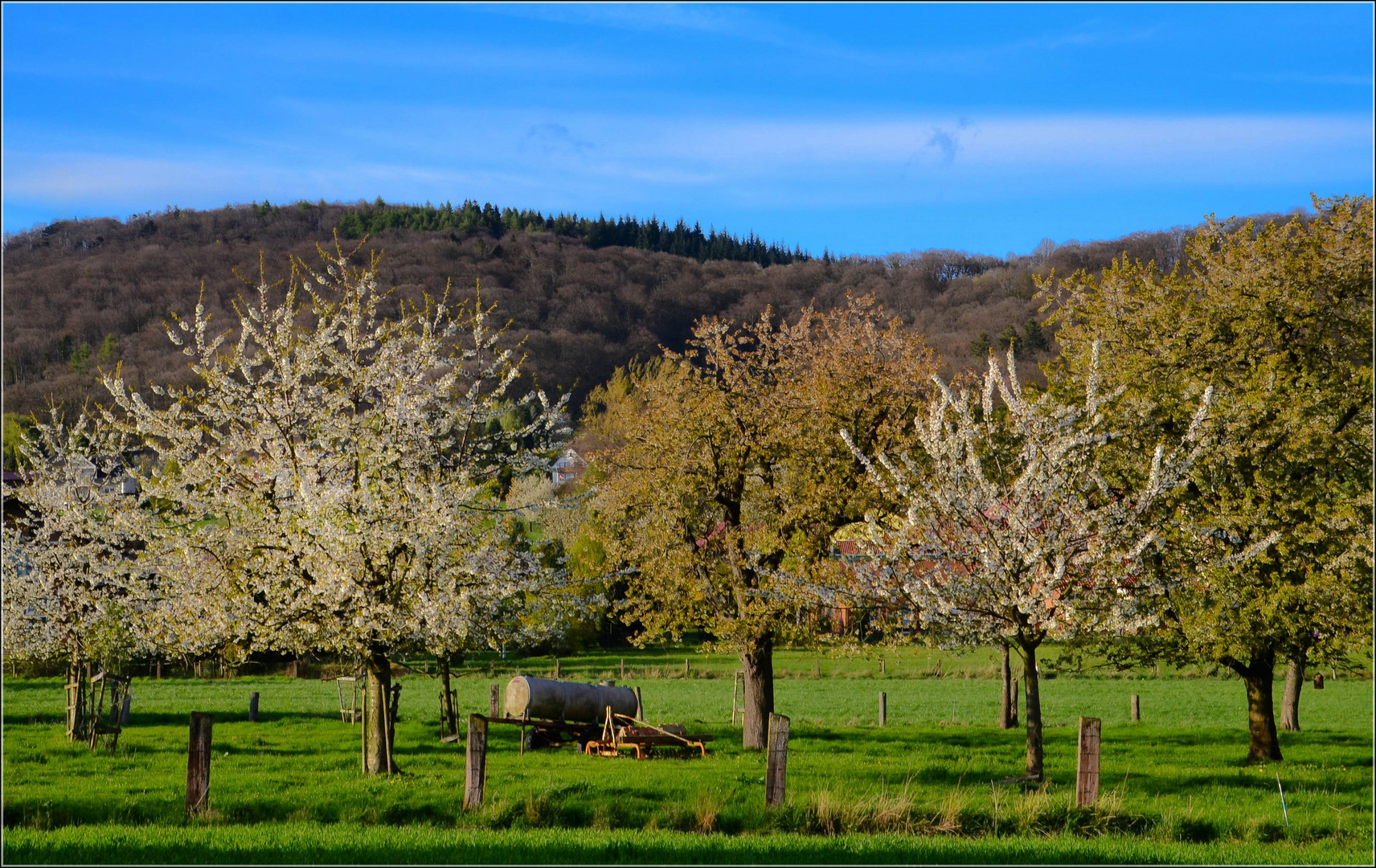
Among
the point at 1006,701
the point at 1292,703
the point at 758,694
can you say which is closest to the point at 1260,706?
the point at 1006,701

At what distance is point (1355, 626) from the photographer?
18.5 m

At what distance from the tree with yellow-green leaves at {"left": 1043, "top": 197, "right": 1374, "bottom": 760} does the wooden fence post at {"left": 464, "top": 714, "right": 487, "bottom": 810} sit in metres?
12.8

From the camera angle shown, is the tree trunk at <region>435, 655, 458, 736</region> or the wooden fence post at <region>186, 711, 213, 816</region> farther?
the tree trunk at <region>435, 655, 458, 736</region>

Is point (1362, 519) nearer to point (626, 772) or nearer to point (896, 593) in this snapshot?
point (896, 593)

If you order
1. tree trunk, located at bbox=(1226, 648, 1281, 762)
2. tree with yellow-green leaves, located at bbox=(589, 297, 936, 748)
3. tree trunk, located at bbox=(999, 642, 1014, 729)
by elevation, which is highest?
tree with yellow-green leaves, located at bbox=(589, 297, 936, 748)

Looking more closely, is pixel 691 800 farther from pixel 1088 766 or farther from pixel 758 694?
pixel 758 694

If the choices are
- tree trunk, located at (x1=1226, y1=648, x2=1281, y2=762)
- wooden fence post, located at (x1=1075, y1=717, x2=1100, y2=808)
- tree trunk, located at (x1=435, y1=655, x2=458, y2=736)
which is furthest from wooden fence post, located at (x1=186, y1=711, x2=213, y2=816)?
tree trunk, located at (x1=1226, y1=648, x2=1281, y2=762)

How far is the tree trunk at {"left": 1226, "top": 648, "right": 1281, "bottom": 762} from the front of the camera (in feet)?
76.5

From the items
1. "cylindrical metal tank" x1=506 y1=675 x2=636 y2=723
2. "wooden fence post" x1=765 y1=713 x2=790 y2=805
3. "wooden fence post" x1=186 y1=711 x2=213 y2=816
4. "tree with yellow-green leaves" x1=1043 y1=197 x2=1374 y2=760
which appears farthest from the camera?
"cylindrical metal tank" x1=506 y1=675 x2=636 y2=723

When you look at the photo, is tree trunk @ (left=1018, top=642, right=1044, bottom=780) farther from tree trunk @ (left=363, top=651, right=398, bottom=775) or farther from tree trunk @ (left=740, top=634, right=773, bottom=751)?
tree trunk @ (left=363, top=651, right=398, bottom=775)

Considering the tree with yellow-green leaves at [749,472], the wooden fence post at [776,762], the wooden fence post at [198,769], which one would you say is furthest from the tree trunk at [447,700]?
the wooden fence post at [776,762]

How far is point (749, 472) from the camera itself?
86.7ft

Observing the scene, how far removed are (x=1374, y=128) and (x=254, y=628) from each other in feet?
56.3

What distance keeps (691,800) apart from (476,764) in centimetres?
362
